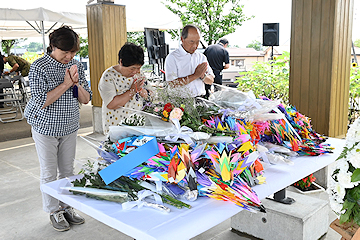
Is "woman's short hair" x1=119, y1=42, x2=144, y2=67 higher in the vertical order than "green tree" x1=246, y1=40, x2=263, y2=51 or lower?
lower

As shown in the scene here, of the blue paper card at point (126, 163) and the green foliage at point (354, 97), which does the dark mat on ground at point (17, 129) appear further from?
the blue paper card at point (126, 163)

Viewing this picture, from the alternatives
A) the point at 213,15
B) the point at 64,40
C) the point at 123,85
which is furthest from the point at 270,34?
the point at 64,40

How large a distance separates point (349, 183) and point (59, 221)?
90.1 inches

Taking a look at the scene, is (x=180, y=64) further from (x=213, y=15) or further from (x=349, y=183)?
(x=213, y=15)

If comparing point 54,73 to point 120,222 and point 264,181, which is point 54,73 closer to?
point 120,222

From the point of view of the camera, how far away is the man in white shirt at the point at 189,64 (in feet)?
10.7

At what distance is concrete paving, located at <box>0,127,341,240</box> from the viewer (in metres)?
2.69

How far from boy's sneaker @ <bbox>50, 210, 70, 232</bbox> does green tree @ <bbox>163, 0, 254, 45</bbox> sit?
13317mm

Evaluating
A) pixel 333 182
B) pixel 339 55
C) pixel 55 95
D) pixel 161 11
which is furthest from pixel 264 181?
pixel 161 11

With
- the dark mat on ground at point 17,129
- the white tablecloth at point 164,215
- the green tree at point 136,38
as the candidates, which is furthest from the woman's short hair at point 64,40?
the green tree at point 136,38

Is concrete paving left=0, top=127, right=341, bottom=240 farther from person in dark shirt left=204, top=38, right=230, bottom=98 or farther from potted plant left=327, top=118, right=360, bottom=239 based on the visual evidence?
person in dark shirt left=204, top=38, right=230, bottom=98

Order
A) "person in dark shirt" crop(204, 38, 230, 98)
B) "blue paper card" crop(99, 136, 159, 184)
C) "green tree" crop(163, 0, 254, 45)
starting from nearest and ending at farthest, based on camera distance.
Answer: "blue paper card" crop(99, 136, 159, 184)
"person in dark shirt" crop(204, 38, 230, 98)
"green tree" crop(163, 0, 254, 45)

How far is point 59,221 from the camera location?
2758 millimetres

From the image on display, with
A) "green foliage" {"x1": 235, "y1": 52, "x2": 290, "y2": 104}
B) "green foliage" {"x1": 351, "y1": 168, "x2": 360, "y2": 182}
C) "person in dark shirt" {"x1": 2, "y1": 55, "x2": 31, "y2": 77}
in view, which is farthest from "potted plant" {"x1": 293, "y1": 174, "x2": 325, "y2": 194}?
"person in dark shirt" {"x1": 2, "y1": 55, "x2": 31, "y2": 77}
